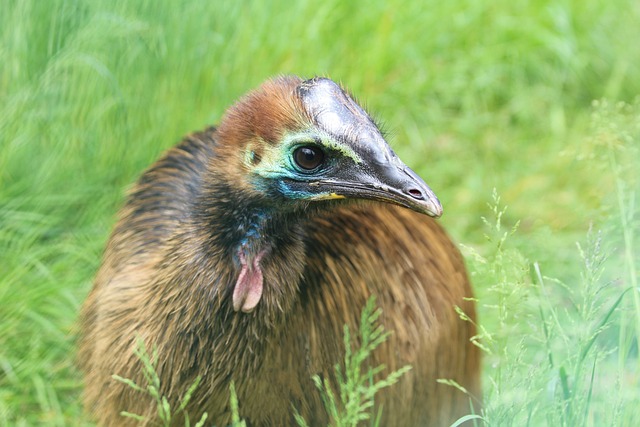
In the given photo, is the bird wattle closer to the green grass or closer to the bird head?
the bird head

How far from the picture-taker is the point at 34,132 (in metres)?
3.94

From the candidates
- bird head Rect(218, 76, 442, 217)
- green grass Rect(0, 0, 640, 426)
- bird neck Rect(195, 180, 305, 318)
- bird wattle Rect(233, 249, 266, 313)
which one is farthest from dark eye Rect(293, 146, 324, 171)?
green grass Rect(0, 0, 640, 426)

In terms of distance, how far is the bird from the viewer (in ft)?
8.65

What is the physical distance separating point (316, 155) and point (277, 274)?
357 millimetres

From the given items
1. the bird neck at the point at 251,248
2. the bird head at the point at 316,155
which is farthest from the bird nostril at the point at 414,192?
the bird neck at the point at 251,248

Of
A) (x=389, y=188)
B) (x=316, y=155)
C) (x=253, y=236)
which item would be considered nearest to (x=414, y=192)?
(x=389, y=188)

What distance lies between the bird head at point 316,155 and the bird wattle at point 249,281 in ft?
0.57

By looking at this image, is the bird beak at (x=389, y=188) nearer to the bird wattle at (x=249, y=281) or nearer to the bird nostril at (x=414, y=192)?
the bird nostril at (x=414, y=192)

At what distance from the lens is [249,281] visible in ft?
8.98

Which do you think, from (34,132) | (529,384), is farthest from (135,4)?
(529,384)

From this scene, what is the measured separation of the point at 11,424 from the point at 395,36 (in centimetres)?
268

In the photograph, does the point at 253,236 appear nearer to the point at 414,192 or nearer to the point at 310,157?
the point at 310,157

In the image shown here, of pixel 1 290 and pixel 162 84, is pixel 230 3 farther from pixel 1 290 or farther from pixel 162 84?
pixel 1 290

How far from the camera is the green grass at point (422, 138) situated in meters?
2.94
